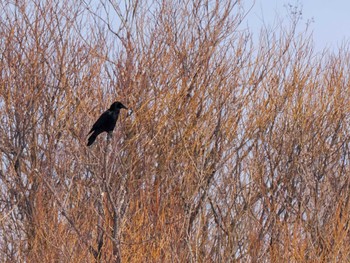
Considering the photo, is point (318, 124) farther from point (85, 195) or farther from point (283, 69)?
point (85, 195)

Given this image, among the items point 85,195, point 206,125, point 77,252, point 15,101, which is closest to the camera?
point 77,252

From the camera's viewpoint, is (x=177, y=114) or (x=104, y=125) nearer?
(x=104, y=125)

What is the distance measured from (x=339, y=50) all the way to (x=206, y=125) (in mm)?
2874

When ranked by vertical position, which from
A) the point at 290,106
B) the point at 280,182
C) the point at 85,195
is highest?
the point at 290,106

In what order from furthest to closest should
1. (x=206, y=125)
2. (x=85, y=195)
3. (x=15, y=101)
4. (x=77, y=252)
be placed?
(x=206, y=125), (x=15, y=101), (x=85, y=195), (x=77, y=252)

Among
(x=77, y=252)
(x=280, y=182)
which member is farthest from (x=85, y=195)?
(x=280, y=182)

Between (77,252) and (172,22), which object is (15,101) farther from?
(77,252)

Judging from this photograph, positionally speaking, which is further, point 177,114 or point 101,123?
point 177,114

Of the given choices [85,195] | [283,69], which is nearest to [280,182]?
[283,69]

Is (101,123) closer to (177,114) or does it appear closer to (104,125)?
(104,125)

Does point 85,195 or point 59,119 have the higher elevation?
point 59,119

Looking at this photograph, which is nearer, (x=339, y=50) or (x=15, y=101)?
(x=15, y=101)

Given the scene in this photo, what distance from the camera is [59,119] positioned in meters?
17.2

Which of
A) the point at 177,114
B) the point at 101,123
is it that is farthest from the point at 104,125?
the point at 177,114
